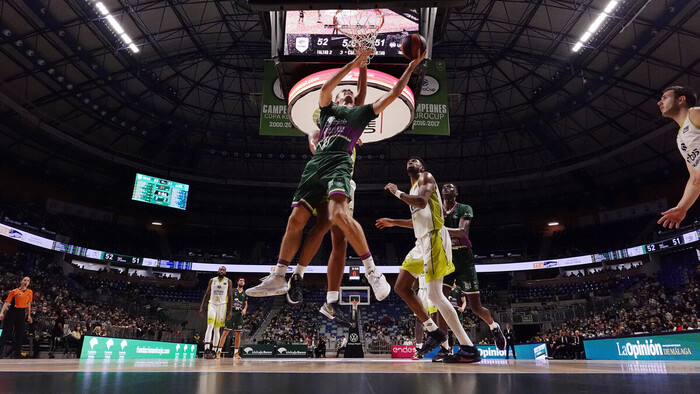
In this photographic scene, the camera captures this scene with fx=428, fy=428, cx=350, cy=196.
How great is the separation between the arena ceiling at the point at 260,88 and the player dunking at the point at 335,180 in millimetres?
9541

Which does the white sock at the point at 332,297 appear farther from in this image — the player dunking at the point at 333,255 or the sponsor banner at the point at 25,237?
the sponsor banner at the point at 25,237

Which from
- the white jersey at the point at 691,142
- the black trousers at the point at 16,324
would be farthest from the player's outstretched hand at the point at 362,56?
the black trousers at the point at 16,324

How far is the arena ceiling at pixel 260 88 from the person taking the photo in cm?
1695

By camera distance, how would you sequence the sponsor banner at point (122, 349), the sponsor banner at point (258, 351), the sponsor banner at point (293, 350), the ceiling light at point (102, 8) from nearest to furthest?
the sponsor banner at point (122, 349)
the ceiling light at point (102, 8)
the sponsor banner at point (258, 351)
the sponsor banner at point (293, 350)

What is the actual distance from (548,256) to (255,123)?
23.1 m

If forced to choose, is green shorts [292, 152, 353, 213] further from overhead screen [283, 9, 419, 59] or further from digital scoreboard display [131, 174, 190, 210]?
digital scoreboard display [131, 174, 190, 210]

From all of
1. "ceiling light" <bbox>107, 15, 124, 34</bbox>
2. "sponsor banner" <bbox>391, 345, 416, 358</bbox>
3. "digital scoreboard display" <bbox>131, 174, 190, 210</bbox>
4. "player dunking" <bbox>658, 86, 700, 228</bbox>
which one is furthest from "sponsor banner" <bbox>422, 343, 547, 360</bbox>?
"digital scoreboard display" <bbox>131, 174, 190, 210</bbox>

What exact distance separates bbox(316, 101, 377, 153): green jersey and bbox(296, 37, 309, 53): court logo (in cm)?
338

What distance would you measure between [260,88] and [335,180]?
21.3 meters

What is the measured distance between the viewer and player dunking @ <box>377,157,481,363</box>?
504 centimetres

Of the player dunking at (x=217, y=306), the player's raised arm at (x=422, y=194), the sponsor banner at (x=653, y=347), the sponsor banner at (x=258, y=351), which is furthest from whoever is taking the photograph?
the sponsor banner at (x=258, y=351)

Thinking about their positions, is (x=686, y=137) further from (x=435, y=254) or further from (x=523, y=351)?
(x=523, y=351)

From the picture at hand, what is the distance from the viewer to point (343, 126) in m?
4.16

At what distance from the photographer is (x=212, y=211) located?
3512 cm
